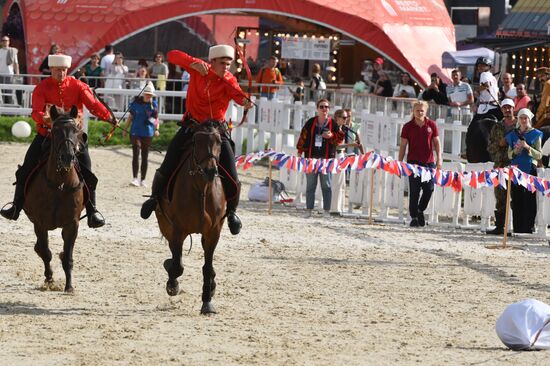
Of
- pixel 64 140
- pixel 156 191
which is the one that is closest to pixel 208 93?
pixel 156 191

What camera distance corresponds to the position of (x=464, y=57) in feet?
123

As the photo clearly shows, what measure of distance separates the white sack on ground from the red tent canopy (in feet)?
91.5

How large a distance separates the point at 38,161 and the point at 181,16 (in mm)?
25185

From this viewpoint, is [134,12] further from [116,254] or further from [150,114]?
[116,254]

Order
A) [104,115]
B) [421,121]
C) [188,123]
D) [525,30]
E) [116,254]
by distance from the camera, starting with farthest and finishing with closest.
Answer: [525,30] < [421,121] < [116,254] < [104,115] < [188,123]

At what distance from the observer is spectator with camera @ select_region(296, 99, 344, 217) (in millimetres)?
21469

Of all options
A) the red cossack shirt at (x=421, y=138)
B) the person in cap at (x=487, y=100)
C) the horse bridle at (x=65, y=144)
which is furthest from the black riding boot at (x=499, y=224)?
the horse bridle at (x=65, y=144)

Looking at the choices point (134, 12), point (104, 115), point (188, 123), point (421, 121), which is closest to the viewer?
point (188, 123)

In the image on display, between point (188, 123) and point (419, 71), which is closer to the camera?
point (188, 123)

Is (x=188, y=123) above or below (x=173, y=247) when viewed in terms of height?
above

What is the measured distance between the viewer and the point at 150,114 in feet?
79.3

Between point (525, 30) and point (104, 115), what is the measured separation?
74.8ft

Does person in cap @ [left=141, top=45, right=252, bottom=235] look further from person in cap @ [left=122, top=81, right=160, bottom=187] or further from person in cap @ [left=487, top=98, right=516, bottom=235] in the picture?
person in cap @ [left=122, top=81, right=160, bottom=187]

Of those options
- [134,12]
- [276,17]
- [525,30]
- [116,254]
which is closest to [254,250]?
[116,254]
